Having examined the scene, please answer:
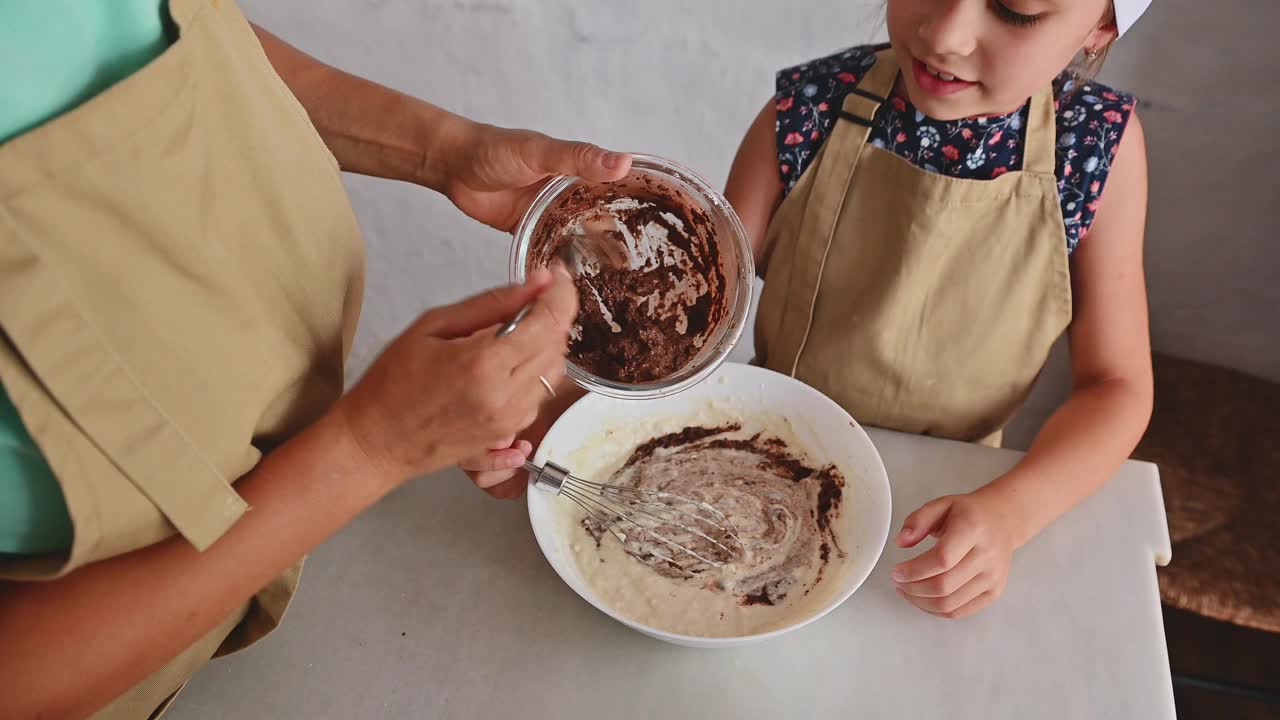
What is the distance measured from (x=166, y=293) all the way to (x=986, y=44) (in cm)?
72

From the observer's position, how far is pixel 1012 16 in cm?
78

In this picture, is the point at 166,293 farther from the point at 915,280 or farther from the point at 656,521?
the point at 915,280

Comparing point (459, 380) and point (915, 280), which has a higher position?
point (459, 380)

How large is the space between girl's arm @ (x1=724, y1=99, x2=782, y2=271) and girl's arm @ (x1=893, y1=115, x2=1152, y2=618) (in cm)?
36

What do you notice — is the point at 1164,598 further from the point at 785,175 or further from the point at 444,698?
the point at 444,698

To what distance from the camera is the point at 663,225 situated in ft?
2.67

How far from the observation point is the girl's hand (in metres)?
0.74

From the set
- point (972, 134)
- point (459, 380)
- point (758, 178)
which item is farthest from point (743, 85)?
point (459, 380)

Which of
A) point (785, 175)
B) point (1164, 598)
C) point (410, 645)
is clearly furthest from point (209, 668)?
point (1164, 598)

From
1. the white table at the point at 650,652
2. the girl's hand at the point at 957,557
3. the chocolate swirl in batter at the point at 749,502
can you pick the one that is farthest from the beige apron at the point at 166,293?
the girl's hand at the point at 957,557

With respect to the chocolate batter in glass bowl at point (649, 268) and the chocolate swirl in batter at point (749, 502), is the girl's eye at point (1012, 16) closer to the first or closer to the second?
the chocolate batter in glass bowl at point (649, 268)

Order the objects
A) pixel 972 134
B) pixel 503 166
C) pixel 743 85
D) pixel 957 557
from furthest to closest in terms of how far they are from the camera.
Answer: pixel 743 85 < pixel 972 134 < pixel 503 166 < pixel 957 557

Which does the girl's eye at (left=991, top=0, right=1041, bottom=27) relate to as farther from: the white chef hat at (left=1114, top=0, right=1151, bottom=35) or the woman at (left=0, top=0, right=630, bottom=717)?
the woman at (left=0, top=0, right=630, bottom=717)

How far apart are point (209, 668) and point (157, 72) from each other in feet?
1.65
